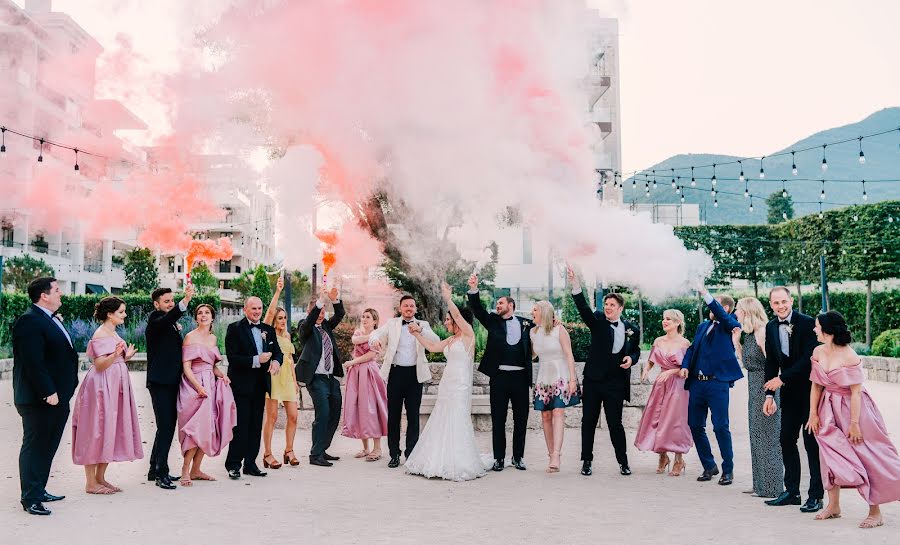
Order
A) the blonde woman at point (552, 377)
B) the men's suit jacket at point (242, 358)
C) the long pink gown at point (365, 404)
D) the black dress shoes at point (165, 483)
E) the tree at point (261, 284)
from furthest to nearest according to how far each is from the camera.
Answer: the tree at point (261, 284)
the long pink gown at point (365, 404)
the blonde woman at point (552, 377)
the men's suit jacket at point (242, 358)
the black dress shoes at point (165, 483)

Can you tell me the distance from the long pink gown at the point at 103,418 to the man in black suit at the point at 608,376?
13.9 ft

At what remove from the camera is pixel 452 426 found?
24.5ft

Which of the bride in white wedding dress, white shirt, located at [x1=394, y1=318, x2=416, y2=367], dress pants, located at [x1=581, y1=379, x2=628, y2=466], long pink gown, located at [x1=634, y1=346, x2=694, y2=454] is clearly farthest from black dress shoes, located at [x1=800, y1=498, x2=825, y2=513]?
white shirt, located at [x1=394, y1=318, x2=416, y2=367]

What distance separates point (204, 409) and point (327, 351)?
1.81 metres

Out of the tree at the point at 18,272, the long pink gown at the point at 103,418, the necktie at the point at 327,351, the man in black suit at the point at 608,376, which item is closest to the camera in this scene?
the long pink gown at the point at 103,418

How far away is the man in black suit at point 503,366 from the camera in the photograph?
7.78 metres

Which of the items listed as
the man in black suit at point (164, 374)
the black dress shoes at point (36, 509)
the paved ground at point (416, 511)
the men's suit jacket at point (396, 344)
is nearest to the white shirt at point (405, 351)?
the men's suit jacket at point (396, 344)

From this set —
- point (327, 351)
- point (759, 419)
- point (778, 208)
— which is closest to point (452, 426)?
point (327, 351)

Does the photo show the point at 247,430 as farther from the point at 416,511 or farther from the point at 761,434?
the point at 761,434

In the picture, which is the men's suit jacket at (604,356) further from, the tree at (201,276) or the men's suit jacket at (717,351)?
the tree at (201,276)

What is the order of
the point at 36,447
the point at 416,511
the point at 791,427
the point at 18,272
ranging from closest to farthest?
the point at 36,447, the point at 416,511, the point at 791,427, the point at 18,272

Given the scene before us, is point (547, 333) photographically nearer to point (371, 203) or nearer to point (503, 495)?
point (503, 495)

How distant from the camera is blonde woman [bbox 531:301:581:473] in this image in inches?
305

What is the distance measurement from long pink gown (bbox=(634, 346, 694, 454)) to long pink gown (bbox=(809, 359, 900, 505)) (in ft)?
6.98
